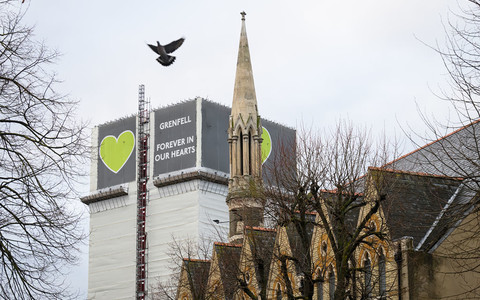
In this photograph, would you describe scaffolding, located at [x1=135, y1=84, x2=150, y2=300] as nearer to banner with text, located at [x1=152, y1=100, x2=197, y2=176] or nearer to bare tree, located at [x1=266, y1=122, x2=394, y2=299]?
banner with text, located at [x1=152, y1=100, x2=197, y2=176]

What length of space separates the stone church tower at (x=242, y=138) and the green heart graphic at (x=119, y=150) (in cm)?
9029

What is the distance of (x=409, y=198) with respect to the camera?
1522 inches

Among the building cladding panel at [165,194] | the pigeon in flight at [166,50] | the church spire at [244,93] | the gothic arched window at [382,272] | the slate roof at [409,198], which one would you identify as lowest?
the gothic arched window at [382,272]

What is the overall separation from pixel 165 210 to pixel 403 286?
361ft

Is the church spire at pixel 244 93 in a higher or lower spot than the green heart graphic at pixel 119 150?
lower

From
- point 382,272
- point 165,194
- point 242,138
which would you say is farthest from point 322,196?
point 165,194

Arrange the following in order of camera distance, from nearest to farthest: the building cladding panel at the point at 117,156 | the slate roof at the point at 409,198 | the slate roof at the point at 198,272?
the slate roof at the point at 409,198 < the slate roof at the point at 198,272 < the building cladding panel at the point at 117,156

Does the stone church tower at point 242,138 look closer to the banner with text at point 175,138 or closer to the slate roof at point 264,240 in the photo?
the slate roof at point 264,240

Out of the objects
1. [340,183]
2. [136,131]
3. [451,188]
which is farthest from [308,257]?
[136,131]

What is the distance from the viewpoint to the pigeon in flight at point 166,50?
36500 mm

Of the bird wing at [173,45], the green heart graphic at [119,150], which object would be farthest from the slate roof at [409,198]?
the green heart graphic at [119,150]

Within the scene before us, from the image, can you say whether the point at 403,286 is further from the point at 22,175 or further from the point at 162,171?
the point at 162,171

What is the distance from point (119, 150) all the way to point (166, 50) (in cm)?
11669

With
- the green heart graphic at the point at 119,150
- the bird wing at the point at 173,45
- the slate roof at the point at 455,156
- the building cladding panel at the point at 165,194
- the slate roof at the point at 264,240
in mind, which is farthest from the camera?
the green heart graphic at the point at 119,150
